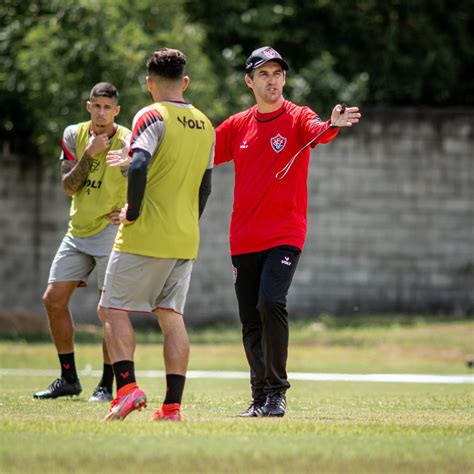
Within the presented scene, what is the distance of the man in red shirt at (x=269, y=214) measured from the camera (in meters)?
8.80

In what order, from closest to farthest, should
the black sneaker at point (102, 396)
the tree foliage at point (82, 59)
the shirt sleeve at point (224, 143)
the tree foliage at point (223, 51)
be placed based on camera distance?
the shirt sleeve at point (224, 143)
the black sneaker at point (102, 396)
the tree foliage at point (82, 59)
the tree foliage at point (223, 51)

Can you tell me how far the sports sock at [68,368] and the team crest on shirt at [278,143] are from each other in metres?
2.82

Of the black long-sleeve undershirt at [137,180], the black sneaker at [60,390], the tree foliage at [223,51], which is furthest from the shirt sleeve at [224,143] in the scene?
the tree foliage at [223,51]

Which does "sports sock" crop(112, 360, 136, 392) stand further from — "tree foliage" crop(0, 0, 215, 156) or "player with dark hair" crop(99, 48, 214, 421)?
"tree foliage" crop(0, 0, 215, 156)

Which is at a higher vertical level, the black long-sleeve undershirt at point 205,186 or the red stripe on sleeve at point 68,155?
the red stripe on sleeve at point 68,155

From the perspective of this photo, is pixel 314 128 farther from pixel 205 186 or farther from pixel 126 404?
pixel 126 404

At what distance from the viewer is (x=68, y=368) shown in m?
10.4

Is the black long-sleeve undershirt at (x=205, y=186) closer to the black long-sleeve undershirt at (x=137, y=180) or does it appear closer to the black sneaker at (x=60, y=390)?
the black long-sleeve undershirt at (x=137, y=180)

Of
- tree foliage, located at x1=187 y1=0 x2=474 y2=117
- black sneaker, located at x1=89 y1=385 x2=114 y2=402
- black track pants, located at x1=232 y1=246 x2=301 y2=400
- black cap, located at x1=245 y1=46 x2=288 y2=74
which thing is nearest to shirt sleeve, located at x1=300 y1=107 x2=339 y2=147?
black cap, located at x1=245 y1=46 x2=288 y2=74

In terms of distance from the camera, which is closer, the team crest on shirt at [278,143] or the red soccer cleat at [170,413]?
the red soccer cleat at [170,413]

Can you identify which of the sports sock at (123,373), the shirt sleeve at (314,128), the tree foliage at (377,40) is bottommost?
the sports sock at (123,373)

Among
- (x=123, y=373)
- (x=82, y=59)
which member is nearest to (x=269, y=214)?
(x=123, y=373)

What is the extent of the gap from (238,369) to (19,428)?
9.55 m

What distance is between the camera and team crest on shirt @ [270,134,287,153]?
29.3ft
